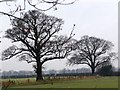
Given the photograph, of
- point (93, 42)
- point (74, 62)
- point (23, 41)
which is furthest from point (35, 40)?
point (93, 42)

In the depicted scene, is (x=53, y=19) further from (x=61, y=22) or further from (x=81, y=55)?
(x=81, y=55)

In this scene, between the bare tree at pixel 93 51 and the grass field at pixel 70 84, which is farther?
the bare tree at pixel 93 51

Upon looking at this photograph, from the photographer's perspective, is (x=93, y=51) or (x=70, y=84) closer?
(x=70, y=84)

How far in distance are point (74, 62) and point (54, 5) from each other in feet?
203

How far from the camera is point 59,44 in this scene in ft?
126

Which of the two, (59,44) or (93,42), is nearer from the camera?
(59,44)

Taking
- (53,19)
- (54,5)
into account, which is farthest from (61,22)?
(54,5)

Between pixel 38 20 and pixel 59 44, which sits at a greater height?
pixel 38 20

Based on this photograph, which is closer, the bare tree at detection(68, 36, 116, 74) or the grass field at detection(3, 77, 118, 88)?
the grass field at detection(3, 77, 118, 88)

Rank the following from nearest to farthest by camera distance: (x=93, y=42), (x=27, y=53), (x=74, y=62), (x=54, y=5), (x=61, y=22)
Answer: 1. (x=54, y=5)
2. (x=61, y=22)
3. (x=27, y=53)
4. (x=74, y=62)
5. (x=93, y=42)

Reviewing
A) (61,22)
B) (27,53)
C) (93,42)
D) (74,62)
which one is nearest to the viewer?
(61,22)

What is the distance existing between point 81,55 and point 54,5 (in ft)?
222

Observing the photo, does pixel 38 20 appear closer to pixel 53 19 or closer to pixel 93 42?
pixel 53 19

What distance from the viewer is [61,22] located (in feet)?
122
